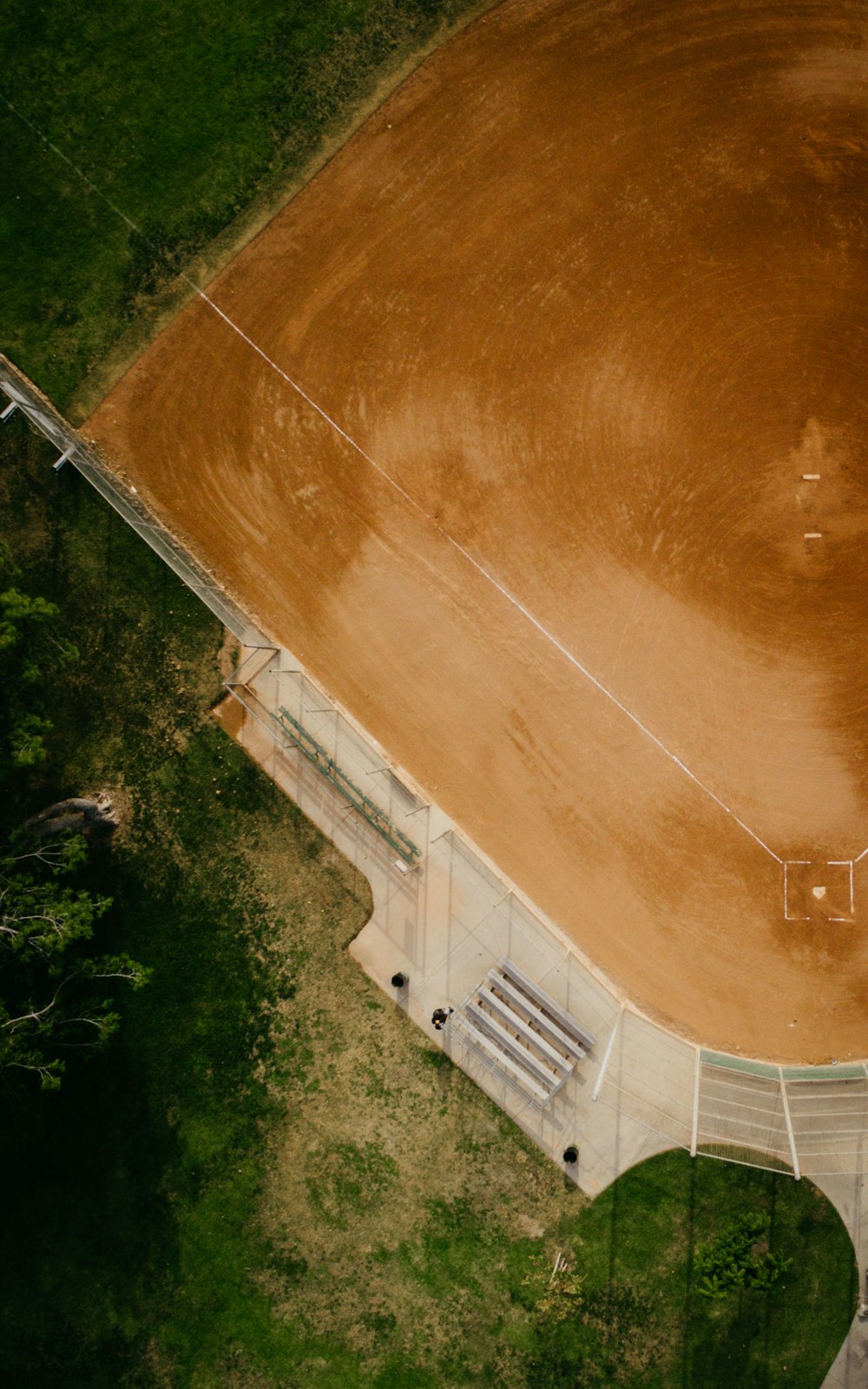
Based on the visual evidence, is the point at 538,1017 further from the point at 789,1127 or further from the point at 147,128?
the point at 147,128

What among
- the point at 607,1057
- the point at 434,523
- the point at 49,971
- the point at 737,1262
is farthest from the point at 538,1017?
the point at 434,523

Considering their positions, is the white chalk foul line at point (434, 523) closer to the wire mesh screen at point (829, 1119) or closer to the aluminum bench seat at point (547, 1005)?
the aluminum bench seat at point (547, 1005)

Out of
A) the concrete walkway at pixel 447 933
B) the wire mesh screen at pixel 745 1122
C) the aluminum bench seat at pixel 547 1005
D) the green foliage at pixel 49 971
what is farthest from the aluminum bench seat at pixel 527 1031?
the green foliage at pixel 49 971

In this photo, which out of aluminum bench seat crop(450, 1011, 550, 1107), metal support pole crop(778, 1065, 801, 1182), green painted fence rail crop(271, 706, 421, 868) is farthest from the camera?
green painted fence rail crop(271, 706, 421, 868)

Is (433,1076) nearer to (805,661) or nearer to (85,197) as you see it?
(805,661)

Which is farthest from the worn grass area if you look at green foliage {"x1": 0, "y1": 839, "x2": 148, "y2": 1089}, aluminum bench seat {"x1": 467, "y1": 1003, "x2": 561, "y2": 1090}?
aluminum bench seat {"x1": 467, "y1": 1003, "x2": 561, "y2": 1090}

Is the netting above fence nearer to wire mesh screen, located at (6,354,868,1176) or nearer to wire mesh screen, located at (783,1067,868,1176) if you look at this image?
wire mesh screen, located at (6,354,868,1176)

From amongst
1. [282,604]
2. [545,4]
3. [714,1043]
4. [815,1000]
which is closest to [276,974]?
[282,604]
